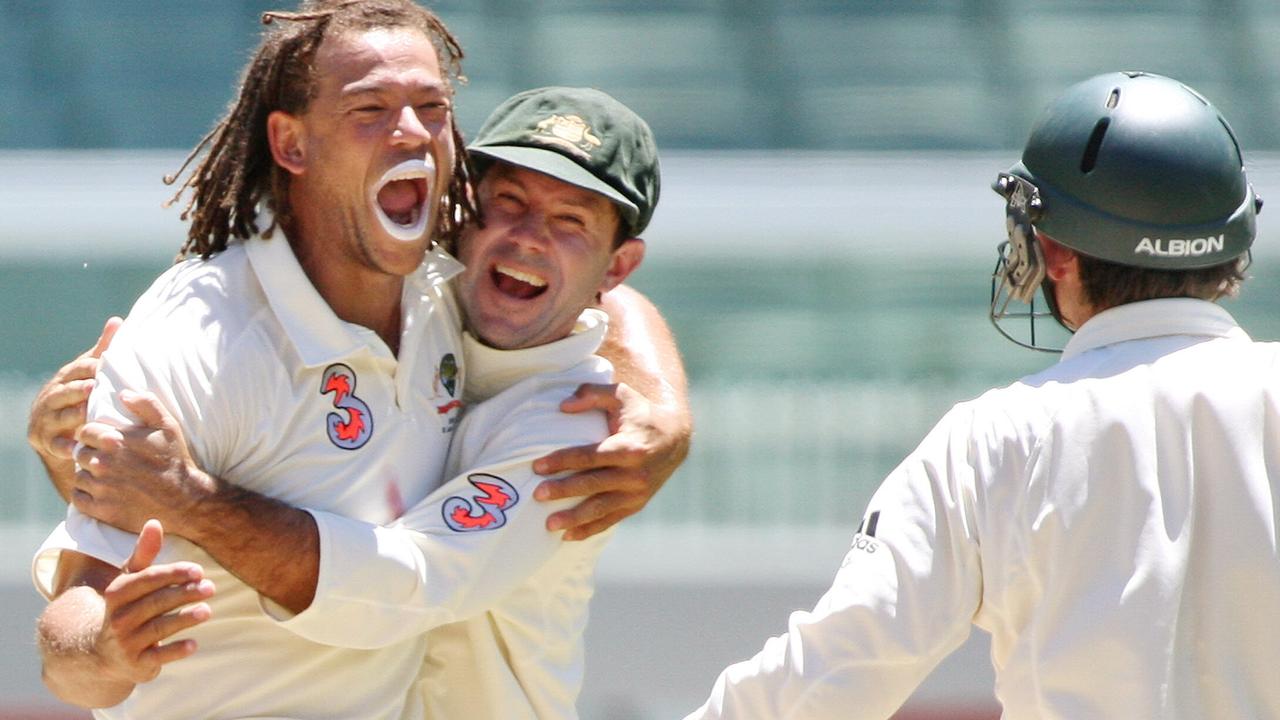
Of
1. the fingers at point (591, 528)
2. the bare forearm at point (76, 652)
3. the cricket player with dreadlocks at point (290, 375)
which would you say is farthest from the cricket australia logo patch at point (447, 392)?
the bare forearm at point (76, 652)

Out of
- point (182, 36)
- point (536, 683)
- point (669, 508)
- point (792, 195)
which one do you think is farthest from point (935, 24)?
point (536, 683)

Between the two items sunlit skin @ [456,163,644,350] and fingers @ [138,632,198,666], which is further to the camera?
sunlit skin @ [456,163,644,350]

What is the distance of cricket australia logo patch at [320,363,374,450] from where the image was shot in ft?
8.95

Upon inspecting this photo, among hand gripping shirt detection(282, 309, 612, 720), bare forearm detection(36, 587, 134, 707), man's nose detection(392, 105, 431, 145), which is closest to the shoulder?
hand gripping shirt detection(282, 309, 612, 720)

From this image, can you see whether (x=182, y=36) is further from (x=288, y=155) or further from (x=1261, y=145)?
(x=288, y=155)

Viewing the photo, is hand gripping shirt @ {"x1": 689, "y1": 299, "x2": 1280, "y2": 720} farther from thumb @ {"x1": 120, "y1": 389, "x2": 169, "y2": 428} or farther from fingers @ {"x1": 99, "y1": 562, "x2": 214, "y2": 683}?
thumb @ {"x1": 120, "y1": 389, "x2": 169, "y2": 428}

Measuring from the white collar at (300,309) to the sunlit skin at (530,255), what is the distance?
270 mm

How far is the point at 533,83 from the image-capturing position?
7535 millimetres

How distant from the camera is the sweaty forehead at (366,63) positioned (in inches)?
109

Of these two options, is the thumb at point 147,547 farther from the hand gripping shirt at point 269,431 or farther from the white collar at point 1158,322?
the white collar at point 1158,322

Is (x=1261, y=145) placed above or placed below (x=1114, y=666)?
below

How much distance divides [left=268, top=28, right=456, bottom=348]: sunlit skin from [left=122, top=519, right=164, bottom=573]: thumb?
22.1 inches

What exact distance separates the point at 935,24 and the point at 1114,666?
223 inches

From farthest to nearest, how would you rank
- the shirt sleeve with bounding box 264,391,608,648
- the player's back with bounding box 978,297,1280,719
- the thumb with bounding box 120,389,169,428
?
the shirt sleeve with bounding box 264,391,608,648 < the thumb with bounding box 120,389,169,428 < the player's back with bounding box 978,297,1280,719
